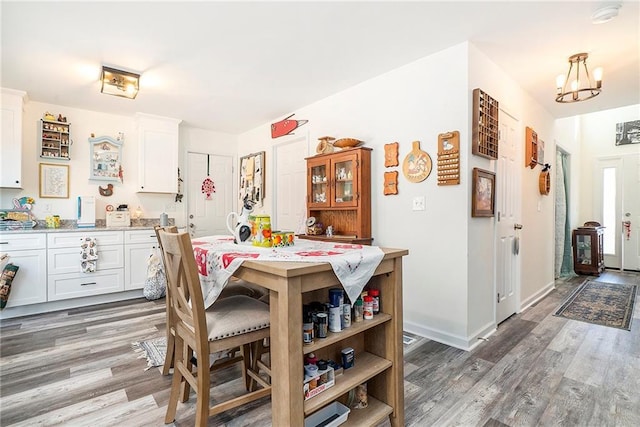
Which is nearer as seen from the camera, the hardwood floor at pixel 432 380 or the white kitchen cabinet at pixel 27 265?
the hardwood floor at pixel 432 380

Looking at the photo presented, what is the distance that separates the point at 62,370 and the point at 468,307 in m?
3.07

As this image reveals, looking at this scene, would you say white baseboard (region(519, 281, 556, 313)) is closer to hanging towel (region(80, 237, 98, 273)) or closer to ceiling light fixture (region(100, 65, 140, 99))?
ceiling light fixture (region(100, 65, 140, 99))

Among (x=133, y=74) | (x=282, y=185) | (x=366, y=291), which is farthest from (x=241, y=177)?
(x=366, y=291)

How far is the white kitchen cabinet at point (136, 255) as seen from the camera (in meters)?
3.92

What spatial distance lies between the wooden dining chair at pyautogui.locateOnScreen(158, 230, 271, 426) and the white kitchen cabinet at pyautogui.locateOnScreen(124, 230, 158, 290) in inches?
109

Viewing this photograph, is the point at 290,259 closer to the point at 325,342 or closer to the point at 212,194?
the point at 325,342

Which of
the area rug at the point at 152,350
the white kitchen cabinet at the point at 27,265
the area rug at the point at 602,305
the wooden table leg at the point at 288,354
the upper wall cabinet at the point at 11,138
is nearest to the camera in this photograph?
the wooden table leg at the point at 288,354

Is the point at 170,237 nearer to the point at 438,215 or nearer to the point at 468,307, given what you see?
the point at 438,215

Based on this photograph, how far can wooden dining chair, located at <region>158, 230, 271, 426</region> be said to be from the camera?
4.32 feet

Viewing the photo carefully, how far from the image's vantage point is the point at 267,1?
6.53 ft

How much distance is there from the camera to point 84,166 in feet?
13.5

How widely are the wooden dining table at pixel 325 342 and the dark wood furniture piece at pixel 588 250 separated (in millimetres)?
5480

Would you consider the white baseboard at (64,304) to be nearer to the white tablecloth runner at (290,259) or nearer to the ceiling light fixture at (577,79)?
the white tablecloth runner at (290,259)

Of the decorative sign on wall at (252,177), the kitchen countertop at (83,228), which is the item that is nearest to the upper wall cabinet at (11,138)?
the kitchen countertop at (83,228)
